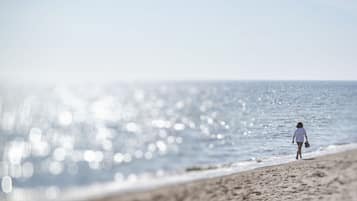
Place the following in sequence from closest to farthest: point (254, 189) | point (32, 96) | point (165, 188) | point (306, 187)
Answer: point (306, 187) < point (254, 189) < point (165, 188) < point (32, 96)

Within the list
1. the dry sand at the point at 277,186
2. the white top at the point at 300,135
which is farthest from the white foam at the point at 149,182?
the white top at the point at 300,135

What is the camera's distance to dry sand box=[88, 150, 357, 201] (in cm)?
549

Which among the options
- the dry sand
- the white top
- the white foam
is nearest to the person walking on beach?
the white top

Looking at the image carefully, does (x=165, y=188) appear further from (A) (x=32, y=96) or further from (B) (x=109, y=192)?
(A) (x=32, y=96)

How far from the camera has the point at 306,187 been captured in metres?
5.96

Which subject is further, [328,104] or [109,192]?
[328,104]

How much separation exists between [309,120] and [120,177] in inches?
198

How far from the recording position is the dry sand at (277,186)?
5.49 m

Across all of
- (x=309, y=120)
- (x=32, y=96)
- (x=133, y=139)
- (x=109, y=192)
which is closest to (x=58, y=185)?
(x=109, y=192)

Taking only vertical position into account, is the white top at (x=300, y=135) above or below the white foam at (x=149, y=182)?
above

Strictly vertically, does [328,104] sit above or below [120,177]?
above

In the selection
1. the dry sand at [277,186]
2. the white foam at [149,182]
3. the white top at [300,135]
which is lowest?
the white foam at [149,182]

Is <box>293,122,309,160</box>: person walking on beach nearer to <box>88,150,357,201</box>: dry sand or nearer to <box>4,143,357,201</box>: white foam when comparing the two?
<box>4,143,357,201</box>: white foam

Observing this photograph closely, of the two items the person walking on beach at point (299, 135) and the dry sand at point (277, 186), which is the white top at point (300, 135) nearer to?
the person walking on beach at point (299, 135)
